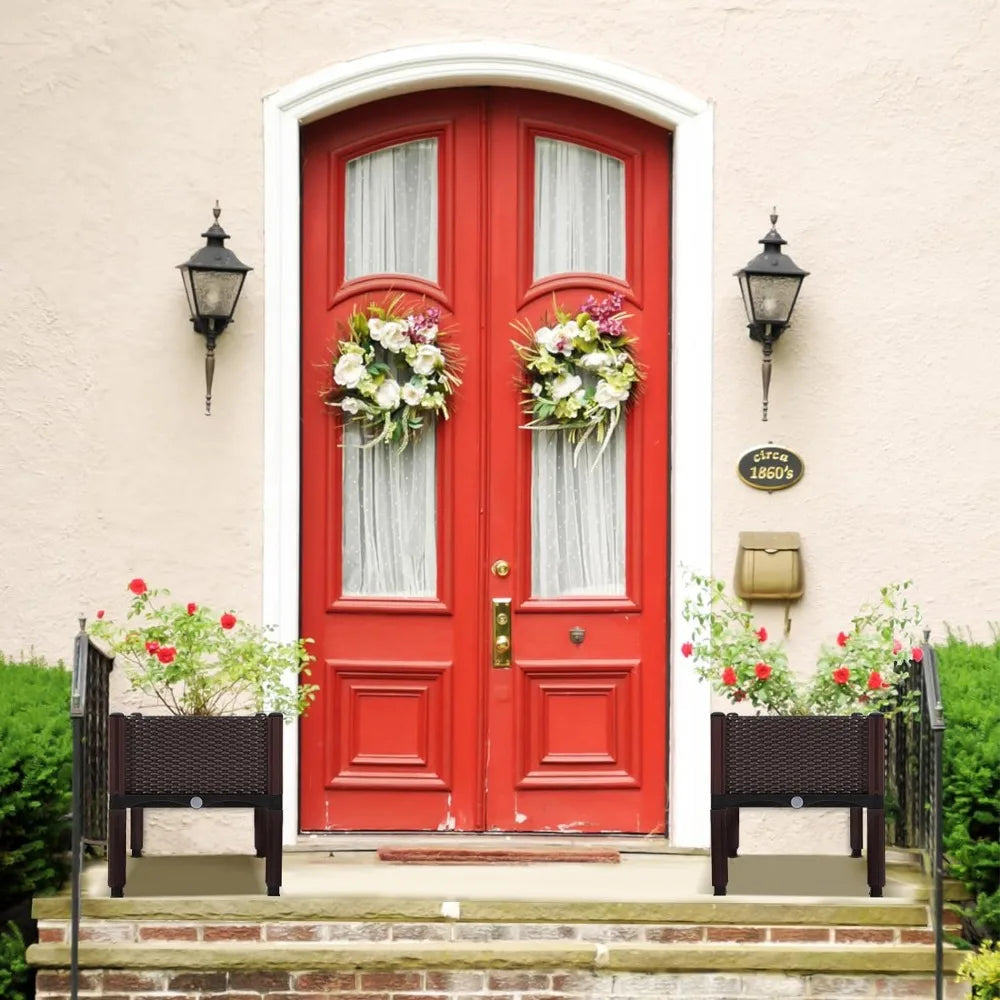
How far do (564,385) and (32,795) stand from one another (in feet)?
7.93

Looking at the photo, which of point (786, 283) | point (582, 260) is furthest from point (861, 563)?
point (582, 260)

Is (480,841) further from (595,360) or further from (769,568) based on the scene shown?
(595,360)

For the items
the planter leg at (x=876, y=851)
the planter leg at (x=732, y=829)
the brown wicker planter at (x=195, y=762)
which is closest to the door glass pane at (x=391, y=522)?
the brown wicker planter at (x=195, y=762)

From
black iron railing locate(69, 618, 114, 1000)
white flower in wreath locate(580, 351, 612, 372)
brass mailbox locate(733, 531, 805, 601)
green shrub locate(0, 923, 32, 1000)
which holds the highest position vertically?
white flower in wreath locate(580, 351, 612, 372)

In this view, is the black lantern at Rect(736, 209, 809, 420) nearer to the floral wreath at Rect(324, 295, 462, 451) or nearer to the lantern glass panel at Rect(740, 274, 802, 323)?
the lantern glass panel at Rect(740, 274, 802, 323)

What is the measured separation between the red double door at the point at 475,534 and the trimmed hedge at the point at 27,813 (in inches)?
45.5

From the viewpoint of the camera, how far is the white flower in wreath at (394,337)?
5.98 m

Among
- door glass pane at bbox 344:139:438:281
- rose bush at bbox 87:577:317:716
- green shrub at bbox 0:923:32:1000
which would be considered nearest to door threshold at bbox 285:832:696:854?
rose bush at bbox 87:577:317:716

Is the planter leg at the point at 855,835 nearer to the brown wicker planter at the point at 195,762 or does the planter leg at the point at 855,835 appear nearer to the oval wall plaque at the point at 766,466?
the oval wall plaque at the point at 766,466

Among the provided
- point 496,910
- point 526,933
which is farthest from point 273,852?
point 526,933

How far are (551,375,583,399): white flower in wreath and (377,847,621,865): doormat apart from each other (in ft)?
5.56

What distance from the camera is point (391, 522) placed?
20.3 feet

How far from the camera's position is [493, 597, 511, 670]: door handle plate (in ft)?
20.0

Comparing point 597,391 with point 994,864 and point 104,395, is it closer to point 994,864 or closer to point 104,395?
point 104,395
